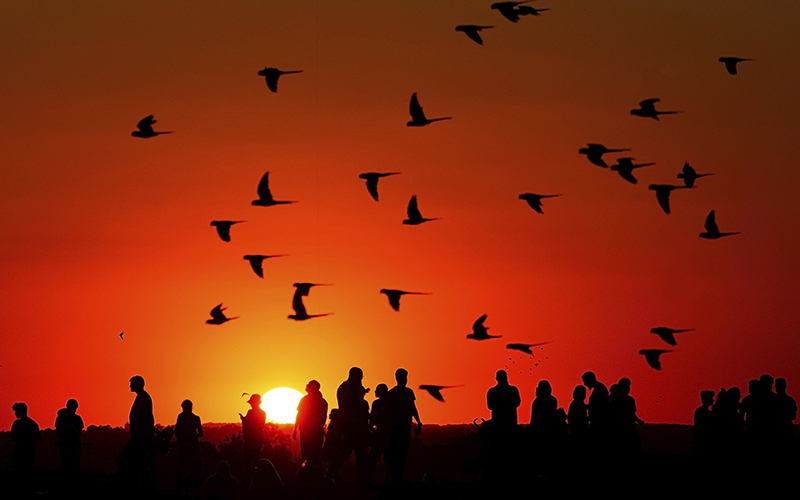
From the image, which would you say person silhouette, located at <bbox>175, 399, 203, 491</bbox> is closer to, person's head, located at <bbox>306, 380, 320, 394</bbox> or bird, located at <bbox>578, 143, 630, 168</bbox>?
person's head, located at <bbox>306, 380, 320, 394</bbox>

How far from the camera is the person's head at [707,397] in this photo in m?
24.1

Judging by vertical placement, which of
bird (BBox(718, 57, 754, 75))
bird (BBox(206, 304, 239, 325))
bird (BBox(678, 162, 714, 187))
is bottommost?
bird (BBox(206, 304, 239, 325))

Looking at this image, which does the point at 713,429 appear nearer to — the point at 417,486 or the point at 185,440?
the point at 417,486

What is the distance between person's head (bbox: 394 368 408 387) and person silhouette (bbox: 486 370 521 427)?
1.97 meters

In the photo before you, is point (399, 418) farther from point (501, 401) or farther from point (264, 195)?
point (264, 195)

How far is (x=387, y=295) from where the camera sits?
30.1m

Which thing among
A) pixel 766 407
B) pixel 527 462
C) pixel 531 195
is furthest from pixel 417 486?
pixel 531 195

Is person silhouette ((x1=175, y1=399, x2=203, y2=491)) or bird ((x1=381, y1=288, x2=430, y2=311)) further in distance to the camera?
bird ((x1=381, y1=288, x2=430, y2=311))

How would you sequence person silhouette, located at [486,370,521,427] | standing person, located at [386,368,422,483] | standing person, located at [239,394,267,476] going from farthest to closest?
standing person, located at [239,394,267,476]
standing person, located at [386,368,422,483]
person silhouette, located at [486,370,521,427]

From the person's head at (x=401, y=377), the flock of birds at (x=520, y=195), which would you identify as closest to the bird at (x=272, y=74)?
the flock of birds at (x=520, y=195)

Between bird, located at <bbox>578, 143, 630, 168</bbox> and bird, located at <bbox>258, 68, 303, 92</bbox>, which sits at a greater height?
bird, located at <bbox>258, 68, 303, 92</bbox>

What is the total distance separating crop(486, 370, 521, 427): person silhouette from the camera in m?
22.7

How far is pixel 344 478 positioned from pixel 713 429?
2554 centimetres

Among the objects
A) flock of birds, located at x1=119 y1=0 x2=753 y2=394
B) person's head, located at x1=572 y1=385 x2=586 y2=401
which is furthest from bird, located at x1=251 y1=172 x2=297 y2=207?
person's head, located at x1=572 y1=385 x2=586 y2=401
